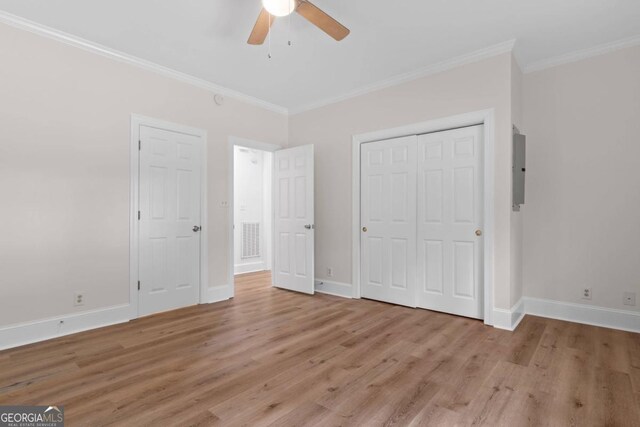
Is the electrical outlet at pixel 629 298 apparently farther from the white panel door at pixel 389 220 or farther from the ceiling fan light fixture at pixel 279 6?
the ceiling fan light fixture at pixel 279 6

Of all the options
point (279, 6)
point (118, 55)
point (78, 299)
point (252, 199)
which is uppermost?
point (118, 55)

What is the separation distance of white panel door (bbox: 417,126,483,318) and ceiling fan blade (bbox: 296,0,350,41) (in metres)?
1.86

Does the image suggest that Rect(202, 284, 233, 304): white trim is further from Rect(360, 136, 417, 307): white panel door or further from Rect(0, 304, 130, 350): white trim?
Rect(360, 136, 417, 307): white panel door

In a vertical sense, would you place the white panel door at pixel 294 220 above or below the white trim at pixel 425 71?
below

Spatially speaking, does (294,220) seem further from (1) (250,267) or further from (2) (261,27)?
(2) (261,27)

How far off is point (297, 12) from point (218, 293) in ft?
11.3

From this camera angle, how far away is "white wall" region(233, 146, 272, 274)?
650cm

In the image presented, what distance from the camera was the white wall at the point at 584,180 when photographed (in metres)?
3.22

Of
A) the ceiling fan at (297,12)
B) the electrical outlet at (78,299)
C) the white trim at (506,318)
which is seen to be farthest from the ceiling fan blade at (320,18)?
the electrical outlet at (78,299)

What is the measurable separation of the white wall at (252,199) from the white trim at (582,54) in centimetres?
487

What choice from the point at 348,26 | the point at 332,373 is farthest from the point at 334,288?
the point at 348,26

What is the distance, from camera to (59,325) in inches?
121

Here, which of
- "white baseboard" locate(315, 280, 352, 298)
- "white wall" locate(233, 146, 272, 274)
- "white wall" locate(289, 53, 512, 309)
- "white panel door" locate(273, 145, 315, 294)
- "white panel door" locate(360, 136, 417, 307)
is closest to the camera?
"white wall" locate(289, 53, 512, 309)

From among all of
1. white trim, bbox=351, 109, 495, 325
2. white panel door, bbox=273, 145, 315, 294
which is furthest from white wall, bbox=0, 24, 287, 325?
white trim, bbox=351, 109, 495, 325
